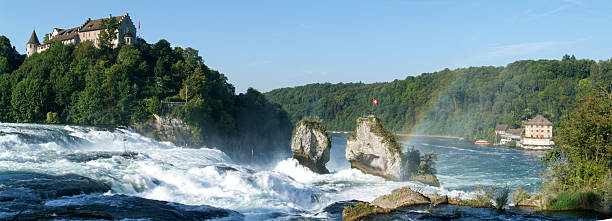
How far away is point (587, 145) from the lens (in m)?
18.3

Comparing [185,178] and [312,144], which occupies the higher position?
[312,144]

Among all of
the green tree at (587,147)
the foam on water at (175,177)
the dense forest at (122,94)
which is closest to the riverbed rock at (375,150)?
the foam on water at (175,177)

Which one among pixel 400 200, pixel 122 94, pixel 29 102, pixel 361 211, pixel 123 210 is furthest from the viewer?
pixel 29 102

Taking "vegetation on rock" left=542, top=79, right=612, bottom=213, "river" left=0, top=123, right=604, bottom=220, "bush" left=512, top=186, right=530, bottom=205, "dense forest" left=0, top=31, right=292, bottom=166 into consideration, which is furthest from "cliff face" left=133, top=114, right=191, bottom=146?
"vegetation on rock" left=542, top=79, right=612, bottom=213

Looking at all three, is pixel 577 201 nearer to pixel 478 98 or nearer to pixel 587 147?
pixel 587 147

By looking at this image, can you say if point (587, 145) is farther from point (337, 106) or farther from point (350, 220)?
point (337, 106)

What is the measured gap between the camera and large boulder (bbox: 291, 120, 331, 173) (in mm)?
32875

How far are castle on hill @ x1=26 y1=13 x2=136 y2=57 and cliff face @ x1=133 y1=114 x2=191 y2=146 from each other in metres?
19.4

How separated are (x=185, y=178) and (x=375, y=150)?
Result: 45.7ft

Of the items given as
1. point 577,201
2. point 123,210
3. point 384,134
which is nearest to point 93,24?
point 384,134

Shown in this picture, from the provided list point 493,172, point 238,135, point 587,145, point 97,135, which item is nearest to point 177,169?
point 97,135

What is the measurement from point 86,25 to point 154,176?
4577cm

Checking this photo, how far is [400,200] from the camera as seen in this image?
17.4 m

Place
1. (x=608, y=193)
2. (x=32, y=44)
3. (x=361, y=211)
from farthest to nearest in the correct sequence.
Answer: (x=32, y=44) → (x=361, y=211) → (x=608, y=193)
